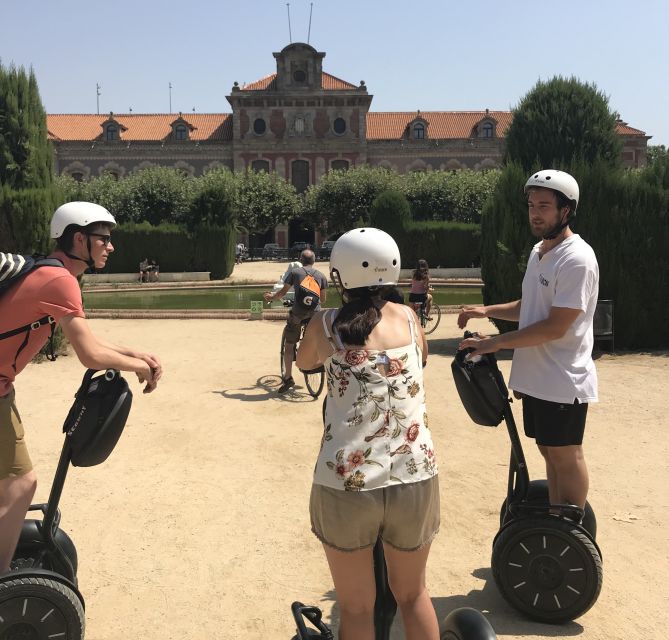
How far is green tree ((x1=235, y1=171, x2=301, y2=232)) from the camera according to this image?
49.2 metres

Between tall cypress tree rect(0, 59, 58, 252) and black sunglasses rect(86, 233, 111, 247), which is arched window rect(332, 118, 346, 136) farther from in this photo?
black sunglasses rect(86, 233, 111, 247)

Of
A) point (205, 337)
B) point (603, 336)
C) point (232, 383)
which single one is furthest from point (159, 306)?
point (603, 336)

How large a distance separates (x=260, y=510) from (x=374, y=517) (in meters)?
2.60

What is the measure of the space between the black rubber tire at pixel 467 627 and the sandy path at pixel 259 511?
2.14 ft

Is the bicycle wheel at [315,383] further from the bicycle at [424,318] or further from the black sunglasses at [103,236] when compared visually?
the bicycle at [424,318]

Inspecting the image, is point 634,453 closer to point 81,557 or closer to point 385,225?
point 81,557

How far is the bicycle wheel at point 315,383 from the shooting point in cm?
785

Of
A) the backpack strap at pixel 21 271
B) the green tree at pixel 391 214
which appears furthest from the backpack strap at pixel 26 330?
the green tree at pixel 391 214

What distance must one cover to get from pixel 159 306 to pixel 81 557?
16.1 m

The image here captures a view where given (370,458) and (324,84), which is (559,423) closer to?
(370,458)

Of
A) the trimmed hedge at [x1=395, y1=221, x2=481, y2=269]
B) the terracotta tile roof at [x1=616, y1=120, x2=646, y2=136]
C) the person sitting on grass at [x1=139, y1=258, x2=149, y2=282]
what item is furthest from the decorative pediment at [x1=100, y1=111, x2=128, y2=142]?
the terracotta tile roof at [x1=616, y1=120, x2=646, y2=136]

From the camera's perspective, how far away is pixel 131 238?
3231 cm

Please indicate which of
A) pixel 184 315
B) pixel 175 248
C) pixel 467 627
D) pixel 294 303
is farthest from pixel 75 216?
pixel 175 248

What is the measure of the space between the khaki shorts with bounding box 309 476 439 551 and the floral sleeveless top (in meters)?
0.03
